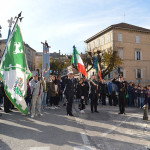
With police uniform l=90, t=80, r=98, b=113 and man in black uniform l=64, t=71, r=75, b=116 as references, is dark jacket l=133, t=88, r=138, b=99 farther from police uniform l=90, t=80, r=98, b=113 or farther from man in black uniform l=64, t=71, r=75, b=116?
man in black uniform l=64, t=71, r=75, b=116

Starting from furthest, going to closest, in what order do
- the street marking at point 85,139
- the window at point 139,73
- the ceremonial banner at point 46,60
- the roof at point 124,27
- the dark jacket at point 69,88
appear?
1. the window at point 139,73
2. the roof at point 124,27
3. the ceremonial banner at point 46,60
4. the dark jacket at point 69,88
5. the street marking at point 85,139

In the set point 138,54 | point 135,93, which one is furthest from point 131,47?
point 135,93

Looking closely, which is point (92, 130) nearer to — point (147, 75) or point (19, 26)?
point (19, 26)

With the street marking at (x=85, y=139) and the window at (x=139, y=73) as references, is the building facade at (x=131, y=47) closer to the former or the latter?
the window at (x=139, y=73)

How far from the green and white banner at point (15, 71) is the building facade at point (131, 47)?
113 ft

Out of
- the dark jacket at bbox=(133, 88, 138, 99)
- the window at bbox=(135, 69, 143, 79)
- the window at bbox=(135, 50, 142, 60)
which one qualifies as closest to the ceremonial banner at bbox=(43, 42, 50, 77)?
the dark jacket at bbox=(133, 88, 138, 99)

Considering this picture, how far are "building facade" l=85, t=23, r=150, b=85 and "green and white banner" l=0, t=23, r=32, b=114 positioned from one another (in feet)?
113

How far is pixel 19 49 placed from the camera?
7.73m

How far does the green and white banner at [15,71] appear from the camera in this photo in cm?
751

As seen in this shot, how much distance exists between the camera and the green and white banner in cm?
751

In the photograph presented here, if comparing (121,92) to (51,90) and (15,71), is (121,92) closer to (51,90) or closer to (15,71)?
(51,90)

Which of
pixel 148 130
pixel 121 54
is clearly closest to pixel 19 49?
pixel 148 130

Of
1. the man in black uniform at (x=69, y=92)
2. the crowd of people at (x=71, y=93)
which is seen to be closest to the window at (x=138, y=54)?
the crowd of people at (x=71, y=93)

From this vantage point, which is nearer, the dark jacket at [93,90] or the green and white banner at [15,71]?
the green and white banner at [15,71]
